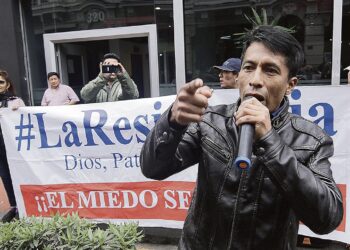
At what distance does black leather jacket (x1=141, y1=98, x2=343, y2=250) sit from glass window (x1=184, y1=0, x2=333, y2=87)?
4015mm

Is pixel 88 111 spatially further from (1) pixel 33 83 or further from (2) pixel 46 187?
(1) pixel 33 83

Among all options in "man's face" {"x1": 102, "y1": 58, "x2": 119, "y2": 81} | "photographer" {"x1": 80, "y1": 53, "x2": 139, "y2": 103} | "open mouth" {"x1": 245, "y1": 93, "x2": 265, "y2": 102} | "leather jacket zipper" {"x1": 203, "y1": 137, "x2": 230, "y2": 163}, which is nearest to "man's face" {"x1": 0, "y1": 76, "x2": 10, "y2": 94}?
"photographer" {"x1": 80, "y1": 53, "x2": 139, "y2": 103}

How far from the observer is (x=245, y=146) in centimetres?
93

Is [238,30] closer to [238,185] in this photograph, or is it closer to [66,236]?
[66,236]

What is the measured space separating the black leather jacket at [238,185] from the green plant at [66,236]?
0.88 metres

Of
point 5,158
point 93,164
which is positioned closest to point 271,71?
point 93,164

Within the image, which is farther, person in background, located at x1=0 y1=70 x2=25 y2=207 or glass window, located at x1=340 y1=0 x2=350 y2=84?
glass window, located at x1=340 y1=0 x2=350 y2=84

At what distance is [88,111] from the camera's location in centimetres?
375

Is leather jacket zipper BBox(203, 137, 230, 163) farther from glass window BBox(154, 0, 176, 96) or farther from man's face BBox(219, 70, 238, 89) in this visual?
glass window BBox(154, 0, 176, 96)

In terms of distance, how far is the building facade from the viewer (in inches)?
217

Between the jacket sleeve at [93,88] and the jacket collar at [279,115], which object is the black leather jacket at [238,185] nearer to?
the jacket collar at [279,115]

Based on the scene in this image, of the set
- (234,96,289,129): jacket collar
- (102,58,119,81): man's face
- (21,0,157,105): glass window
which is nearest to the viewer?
(234,96,289,129): jacket collar

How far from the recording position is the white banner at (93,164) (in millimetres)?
3607

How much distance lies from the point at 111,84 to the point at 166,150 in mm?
3077
